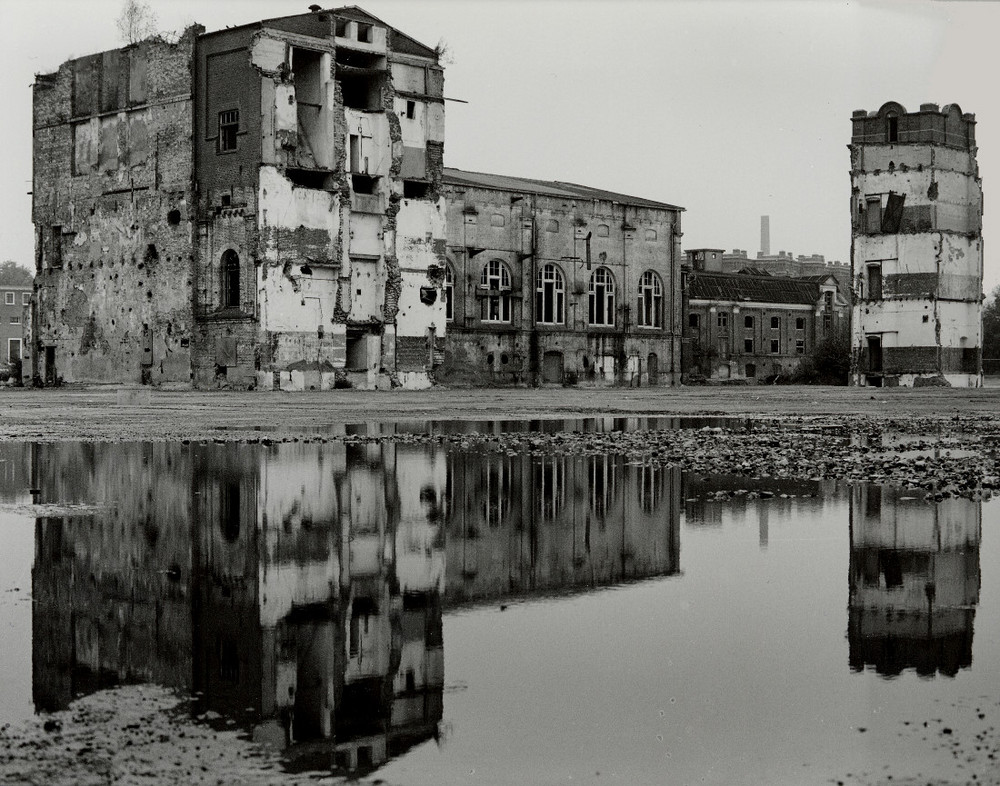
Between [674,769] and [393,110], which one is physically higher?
[393,110]

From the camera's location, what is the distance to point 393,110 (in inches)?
2253

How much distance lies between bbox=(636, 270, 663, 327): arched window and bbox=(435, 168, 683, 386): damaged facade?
0.18 ft

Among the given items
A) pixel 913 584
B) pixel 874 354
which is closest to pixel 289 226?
pixel 874 354

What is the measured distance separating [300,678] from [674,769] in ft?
4.96

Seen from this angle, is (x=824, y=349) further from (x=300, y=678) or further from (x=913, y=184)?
(x=300, y=678)

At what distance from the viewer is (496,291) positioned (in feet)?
226

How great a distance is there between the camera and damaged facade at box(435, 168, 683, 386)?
67.8m

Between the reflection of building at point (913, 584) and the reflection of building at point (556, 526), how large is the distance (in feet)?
3.88

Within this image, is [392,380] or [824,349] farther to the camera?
[824,349]

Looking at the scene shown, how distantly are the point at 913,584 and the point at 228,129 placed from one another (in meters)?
51.1

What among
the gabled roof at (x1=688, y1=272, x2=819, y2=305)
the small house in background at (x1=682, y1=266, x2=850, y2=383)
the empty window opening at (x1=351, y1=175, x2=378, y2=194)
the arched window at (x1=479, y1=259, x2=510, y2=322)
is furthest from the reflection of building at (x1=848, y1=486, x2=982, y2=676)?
the gabled roof at (x1=688, y1=272, x2=819, y2=305)

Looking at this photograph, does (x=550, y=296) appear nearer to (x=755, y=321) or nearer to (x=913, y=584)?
(x=755, y=321)

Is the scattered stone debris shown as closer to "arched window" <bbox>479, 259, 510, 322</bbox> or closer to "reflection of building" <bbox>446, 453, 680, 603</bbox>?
"reflection of building" <bbox>446, 453, 680, 603</bbox>

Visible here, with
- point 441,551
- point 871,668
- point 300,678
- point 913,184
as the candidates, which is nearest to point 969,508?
point 441,551
